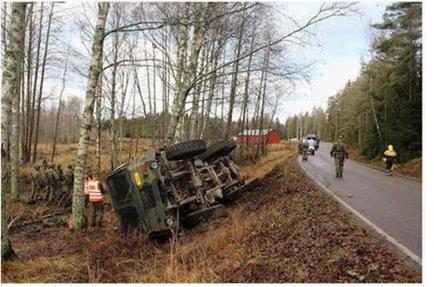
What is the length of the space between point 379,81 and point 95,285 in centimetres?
2689

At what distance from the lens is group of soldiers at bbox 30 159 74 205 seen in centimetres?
1861

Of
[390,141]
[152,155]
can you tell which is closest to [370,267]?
[152,155]

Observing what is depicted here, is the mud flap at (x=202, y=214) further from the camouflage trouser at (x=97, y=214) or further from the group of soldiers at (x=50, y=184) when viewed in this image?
the group of soldiers at (x=50, y=184)

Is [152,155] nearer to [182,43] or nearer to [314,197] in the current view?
[314,197]

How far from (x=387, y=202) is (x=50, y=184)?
13.1 metres

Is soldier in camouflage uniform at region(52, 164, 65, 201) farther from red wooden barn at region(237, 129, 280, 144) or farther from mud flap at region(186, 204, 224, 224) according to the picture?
red wooden barn at region(237, 129, 280, 144)

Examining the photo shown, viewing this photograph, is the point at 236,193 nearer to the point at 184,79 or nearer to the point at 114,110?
the point at 184,79

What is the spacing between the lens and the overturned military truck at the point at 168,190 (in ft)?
34.7

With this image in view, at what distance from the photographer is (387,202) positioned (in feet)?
38.3

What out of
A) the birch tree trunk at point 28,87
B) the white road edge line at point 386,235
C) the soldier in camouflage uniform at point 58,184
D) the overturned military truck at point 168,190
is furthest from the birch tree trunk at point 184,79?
the birch tree trunk at point 28,87

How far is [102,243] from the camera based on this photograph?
10.9 m

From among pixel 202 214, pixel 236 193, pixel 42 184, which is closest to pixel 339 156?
pixel 236 193

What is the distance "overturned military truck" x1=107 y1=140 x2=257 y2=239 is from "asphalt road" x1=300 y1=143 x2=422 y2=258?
11.4 ft

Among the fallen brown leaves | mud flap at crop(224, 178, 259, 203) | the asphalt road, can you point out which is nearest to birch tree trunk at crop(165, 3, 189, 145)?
mud flap at crop(224, 178, 259, 203)
